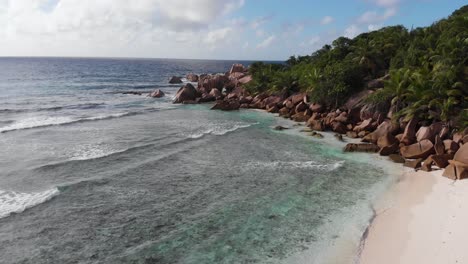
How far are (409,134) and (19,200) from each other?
2359 cm

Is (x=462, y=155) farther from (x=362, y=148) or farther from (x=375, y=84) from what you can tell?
(x=375, y=84)

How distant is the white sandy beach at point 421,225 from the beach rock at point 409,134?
22.2ft

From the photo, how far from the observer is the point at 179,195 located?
58.5ft

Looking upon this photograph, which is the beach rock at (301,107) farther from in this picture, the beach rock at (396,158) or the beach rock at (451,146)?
the beach rock at (451,146)

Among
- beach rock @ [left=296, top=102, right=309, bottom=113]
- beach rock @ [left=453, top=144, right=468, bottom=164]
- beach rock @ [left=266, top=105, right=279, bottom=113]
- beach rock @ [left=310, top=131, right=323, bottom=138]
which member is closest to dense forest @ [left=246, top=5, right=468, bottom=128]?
beach rock @ [left=296, top=102, right=309, bottom=113]

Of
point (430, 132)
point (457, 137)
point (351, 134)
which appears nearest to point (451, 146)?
point (457, 137)

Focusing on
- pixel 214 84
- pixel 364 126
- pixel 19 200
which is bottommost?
pixel 19 200

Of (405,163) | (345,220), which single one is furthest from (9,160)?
(405,163)

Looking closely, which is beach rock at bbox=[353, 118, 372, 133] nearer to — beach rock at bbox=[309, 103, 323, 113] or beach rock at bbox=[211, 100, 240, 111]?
beach rock at bbox=[309, 103, 323, 113]

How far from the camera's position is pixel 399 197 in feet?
55.9

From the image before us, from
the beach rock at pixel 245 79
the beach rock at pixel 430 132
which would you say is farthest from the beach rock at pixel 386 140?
the beach rock at pixel 245 79

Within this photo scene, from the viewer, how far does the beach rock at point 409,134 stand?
25312mm

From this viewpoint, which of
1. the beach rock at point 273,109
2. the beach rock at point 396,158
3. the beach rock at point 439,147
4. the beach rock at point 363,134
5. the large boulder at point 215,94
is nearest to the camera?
the beach rock at point 439,147

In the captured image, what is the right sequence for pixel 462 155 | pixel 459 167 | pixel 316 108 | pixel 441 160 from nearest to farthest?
1. pixel 459 167
2. pixel 462 155
3. pixel 441 160
4. pixel 316 108
